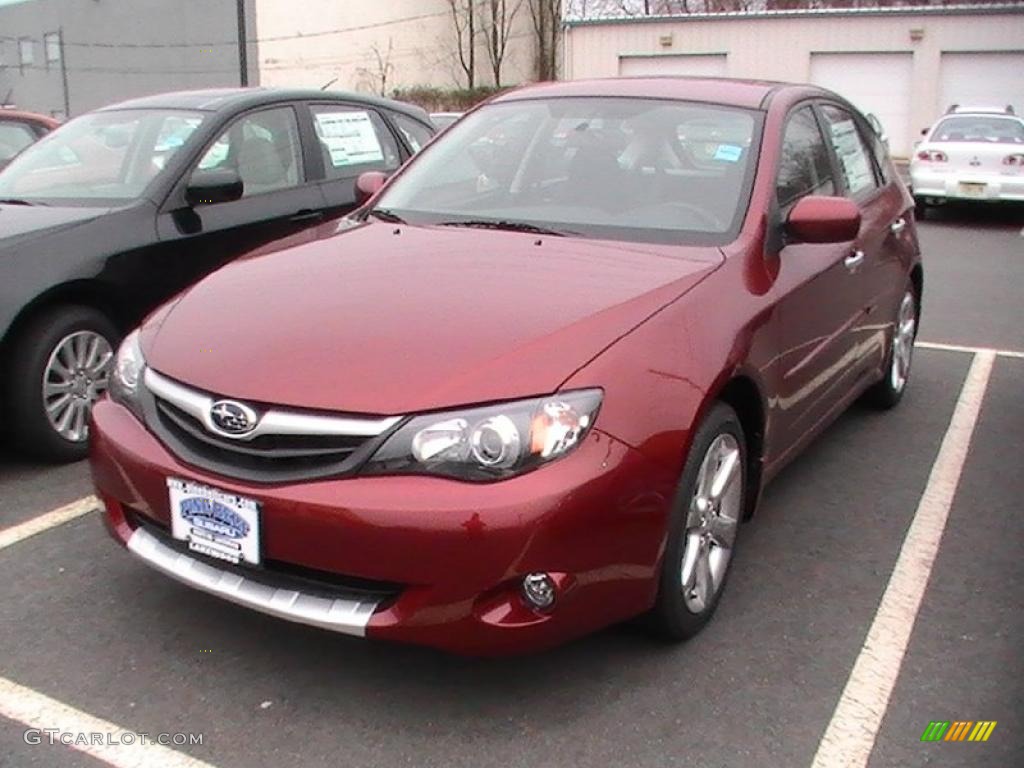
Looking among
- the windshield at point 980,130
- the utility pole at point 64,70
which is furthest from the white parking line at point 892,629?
the utility pole at point 64,70

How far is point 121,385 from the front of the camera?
10.3 ft

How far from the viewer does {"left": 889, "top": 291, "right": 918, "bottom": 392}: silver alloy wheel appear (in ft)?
17.6

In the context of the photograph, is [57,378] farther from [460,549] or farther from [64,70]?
[64,70]

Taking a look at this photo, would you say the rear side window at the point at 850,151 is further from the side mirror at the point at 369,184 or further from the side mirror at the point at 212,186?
the side mirror at the point at 212,186

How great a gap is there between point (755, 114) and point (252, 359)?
215cm

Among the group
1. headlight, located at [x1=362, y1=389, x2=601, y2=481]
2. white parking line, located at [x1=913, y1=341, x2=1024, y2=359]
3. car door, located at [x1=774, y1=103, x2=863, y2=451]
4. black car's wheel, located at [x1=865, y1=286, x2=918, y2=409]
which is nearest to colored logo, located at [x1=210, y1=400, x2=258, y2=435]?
headlight, located at [x1=362, y1=389, x2=601, y2=481]

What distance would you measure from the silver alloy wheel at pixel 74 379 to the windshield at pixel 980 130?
1255 centimetres

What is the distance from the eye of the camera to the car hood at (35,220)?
14.7 ft

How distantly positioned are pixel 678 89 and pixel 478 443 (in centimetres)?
221

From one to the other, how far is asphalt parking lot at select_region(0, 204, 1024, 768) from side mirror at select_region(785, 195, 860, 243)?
3.66ft

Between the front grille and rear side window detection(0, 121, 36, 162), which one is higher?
rear side window detection(0, 121, 36, 162)

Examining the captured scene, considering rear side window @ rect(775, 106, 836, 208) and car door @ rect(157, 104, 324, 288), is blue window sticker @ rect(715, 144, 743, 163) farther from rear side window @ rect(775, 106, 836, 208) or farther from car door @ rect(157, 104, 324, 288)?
car door @ rect(157, 104, 324, 288)

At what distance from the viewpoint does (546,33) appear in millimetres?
42906

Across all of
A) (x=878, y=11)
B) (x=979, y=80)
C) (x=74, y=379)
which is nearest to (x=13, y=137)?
(x=74, y=379)
